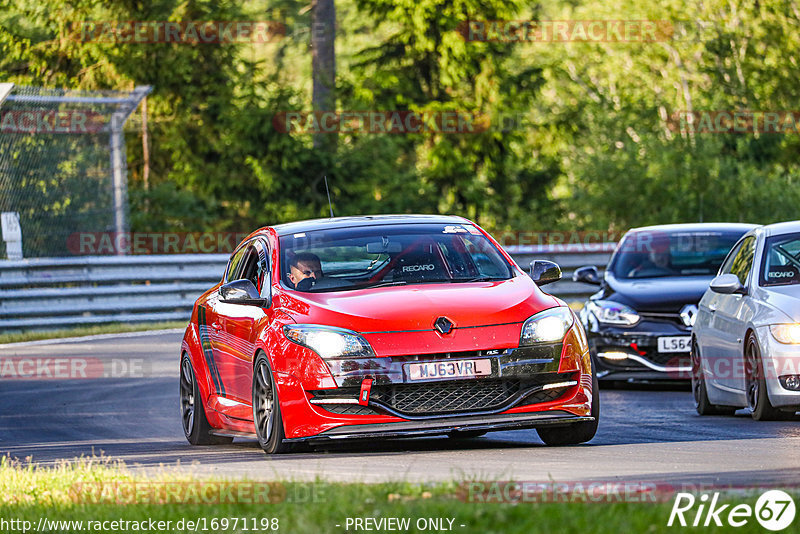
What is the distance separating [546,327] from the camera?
9.29m

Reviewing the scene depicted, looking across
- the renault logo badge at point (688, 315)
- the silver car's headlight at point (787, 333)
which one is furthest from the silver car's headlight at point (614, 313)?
the silver car's headlight at point (787, 333)

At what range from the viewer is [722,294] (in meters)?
12.0

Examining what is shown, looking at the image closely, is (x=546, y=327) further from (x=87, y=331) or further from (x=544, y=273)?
(x=87, y=331)

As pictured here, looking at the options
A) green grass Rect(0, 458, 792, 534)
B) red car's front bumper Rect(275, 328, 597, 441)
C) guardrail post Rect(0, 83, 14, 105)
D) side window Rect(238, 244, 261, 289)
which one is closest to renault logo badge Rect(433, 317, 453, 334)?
red car's front bumper Rect(275, 328, 597, 441)

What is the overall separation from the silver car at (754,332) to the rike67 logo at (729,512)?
440 centimetres

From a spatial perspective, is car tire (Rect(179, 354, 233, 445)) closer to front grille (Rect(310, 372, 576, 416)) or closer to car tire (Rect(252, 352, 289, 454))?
car tire (Rect(252, 352, 289, 454))

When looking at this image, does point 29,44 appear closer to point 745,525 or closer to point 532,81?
point 532,81

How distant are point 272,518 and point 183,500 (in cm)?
84

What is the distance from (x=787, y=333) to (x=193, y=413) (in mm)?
4281

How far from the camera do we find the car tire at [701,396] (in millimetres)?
12039

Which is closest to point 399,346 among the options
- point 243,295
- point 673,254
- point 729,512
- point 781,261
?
point 243,295

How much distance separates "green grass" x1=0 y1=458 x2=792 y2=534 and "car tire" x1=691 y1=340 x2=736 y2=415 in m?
5.53

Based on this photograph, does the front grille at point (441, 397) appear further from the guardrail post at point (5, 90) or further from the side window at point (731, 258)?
the guardrail post at point (5, 90)

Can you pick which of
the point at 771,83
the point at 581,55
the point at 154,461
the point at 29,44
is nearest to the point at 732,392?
the point at 154,461
